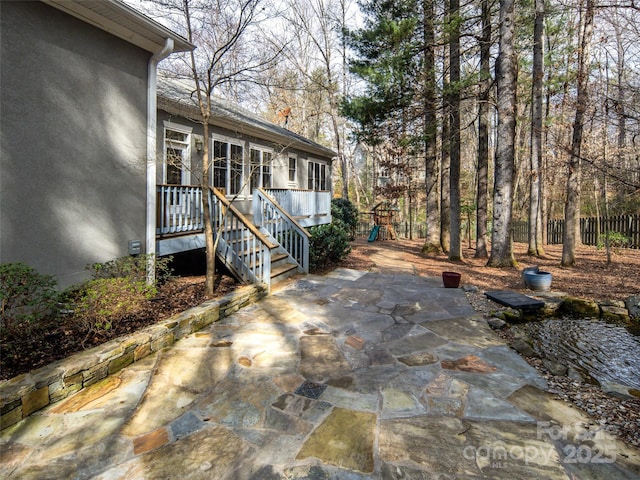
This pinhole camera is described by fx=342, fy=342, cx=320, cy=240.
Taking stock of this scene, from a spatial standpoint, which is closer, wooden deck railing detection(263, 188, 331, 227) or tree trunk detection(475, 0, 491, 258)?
wooden deck railing detection(263, 188, 331, 227)

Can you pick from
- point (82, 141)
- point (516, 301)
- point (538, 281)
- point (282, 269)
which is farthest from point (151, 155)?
point (538, 281)

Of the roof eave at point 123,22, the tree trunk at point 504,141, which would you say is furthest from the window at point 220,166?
the tree trunk at point 504,141

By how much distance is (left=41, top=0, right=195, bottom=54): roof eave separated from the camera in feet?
13.4

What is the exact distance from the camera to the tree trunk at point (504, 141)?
27.0 ft

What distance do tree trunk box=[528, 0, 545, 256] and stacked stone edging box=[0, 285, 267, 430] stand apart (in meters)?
9.07

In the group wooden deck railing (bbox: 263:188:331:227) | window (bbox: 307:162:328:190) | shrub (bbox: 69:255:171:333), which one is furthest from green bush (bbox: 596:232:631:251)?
shrub (bbox: 69:255:171:333)

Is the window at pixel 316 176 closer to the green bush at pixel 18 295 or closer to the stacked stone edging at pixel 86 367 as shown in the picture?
the stacked stone edging at pixel 86 367

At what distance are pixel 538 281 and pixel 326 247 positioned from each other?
14.6 feet

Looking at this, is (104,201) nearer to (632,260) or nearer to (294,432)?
(294,432)

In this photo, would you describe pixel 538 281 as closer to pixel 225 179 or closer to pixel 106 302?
pixel 106 302

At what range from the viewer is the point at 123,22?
4.54 metres

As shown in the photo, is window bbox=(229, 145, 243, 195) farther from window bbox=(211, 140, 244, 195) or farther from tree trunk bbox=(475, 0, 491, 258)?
tree trunk bbox=(475, 0, 491, 258)

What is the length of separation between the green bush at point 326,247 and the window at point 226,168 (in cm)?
231

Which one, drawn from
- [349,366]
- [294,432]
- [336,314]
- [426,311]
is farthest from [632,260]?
[294,432]
